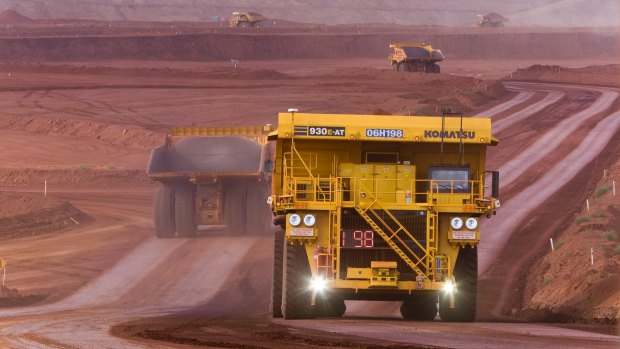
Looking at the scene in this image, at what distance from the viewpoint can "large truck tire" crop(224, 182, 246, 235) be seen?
3738 cm

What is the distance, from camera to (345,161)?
22.6 metres

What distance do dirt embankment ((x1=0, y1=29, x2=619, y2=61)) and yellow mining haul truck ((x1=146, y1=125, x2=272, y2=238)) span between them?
69781 mm

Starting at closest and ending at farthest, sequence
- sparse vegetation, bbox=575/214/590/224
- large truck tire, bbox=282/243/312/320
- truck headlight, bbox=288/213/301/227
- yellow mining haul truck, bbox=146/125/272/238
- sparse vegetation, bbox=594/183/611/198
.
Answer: truck headlight, bbox=288/213/301/227 → large truck tire, bbox=282/243/312/320 → sparse vegetation, bbox=575/214/590/224 → yellow mining haul truck, bbox=146/125/272/238 → sparse vegetation, bbox=594/183/611/198

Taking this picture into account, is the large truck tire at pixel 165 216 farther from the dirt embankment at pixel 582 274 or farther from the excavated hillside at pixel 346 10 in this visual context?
the excavated hillside at pixel 346 10

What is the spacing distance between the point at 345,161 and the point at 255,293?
7.35 metres

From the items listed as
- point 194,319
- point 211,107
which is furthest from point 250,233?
point 211,107

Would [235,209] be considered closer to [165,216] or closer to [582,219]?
[165,216]

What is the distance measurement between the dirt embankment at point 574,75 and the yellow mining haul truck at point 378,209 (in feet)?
196

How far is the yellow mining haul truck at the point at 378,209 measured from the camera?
70.3ft

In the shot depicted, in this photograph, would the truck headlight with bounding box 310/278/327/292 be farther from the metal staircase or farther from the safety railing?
the safety railing

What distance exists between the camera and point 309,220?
846 inches

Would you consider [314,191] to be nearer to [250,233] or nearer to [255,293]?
[255,293]

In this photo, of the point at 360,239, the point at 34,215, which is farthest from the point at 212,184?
the point at 360,239

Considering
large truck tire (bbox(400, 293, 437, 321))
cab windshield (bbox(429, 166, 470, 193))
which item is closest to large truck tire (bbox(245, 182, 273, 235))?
large truck tire (bbox(400, 293, 437, 321))
